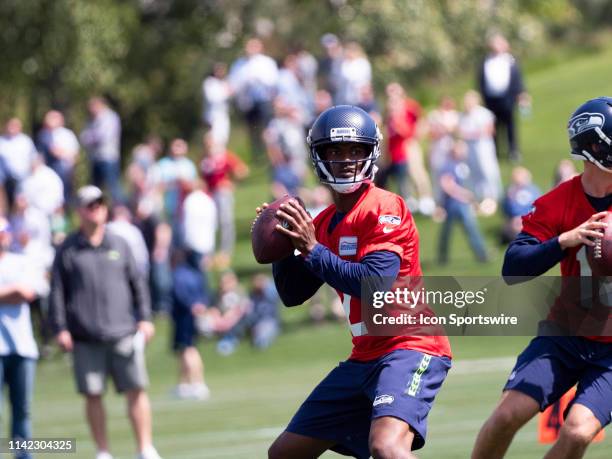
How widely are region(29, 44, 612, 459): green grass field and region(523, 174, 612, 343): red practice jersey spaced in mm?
2704

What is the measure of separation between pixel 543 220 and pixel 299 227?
1.21 metres

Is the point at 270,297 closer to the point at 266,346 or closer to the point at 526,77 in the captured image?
the point at 266,346

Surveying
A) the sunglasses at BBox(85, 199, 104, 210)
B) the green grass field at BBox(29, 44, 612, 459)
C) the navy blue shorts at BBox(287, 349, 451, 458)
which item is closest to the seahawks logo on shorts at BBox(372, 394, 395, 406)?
the navy blue shorts at BBox(287, 349, 451, 458)

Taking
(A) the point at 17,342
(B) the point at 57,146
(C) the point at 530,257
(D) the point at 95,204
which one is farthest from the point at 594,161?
(B) the point at 57,146

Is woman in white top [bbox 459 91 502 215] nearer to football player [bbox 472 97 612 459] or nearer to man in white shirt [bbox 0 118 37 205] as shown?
man in white shirt [bbox 0 118 37 205]

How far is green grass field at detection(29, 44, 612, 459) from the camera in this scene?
35.3 feet

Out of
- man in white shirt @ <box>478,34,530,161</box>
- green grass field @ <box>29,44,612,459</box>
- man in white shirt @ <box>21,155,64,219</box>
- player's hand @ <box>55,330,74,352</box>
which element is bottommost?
green grass field @ <box>29,44,612,459</box>

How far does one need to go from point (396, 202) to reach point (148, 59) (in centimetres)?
2958

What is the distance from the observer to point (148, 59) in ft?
116

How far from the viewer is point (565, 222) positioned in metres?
6.59

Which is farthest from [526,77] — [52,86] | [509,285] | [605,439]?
[509,285]

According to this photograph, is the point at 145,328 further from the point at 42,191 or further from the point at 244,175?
the point at 244,175

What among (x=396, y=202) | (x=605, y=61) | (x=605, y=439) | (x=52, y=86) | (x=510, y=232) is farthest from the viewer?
(x=605, y=61)

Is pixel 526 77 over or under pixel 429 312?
over
